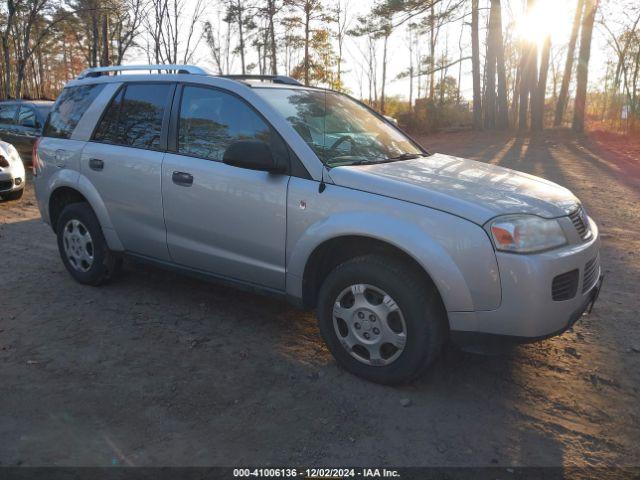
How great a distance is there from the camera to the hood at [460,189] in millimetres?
2939

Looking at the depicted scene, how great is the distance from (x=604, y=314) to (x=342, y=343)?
7.92ft

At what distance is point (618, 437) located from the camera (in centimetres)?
277

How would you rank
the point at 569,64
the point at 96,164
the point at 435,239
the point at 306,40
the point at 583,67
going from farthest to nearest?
1. the point at 306,40
2. the point at 569,64
3. the point at 583,67
4. the point at 96,164
5. the point at 435,239

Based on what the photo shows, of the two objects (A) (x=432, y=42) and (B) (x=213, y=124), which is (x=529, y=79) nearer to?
(A) (x=432, y=42)

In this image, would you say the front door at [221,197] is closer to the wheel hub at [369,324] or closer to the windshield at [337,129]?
the windshield at [337,129]

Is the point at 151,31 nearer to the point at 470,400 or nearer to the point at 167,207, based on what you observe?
the point at 167,207

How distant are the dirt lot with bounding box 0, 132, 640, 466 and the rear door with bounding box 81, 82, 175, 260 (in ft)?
2.26

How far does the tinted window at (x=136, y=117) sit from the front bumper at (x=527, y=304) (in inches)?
108

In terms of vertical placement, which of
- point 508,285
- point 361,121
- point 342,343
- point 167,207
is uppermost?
point 361,121

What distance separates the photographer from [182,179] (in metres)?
3.91

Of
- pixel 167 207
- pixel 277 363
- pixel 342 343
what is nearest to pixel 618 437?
pixel 342 343

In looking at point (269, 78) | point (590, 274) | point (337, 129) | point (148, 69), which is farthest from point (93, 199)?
point (590, 274)

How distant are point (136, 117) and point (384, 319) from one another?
2732 millimetres

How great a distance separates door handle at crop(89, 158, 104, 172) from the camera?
447cm
